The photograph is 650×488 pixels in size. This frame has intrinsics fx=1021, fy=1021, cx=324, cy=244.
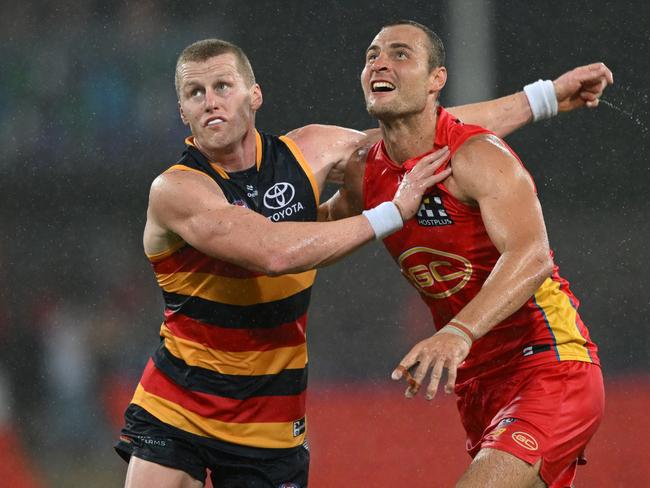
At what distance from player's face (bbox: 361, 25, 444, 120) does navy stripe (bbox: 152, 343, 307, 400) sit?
0.92 m

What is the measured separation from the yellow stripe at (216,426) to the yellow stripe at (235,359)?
16 cm

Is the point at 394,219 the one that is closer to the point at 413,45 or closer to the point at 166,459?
the point at 413,45

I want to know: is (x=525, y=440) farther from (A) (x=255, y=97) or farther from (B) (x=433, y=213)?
(A) (x=255, y=97)

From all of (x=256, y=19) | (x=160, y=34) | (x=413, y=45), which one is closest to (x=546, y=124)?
(x=256, y=19)

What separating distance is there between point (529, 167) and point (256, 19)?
2.12m

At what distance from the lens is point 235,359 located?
332cm

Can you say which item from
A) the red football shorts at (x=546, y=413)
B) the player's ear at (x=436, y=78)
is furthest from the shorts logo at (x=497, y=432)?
the player's ear at (x=436, y=78)

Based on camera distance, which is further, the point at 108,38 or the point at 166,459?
the point at 108,38

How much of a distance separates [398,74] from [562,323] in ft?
3.12

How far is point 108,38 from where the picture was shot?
683 centimetres

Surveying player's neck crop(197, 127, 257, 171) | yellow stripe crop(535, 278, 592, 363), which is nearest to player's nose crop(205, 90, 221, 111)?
player's neck crop(197, 127, 257, 171)

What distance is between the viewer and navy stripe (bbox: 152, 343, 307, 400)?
10.9 feet

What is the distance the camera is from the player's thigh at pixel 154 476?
3.23 m

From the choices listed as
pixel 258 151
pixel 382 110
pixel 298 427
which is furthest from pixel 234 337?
pixel 382 110
